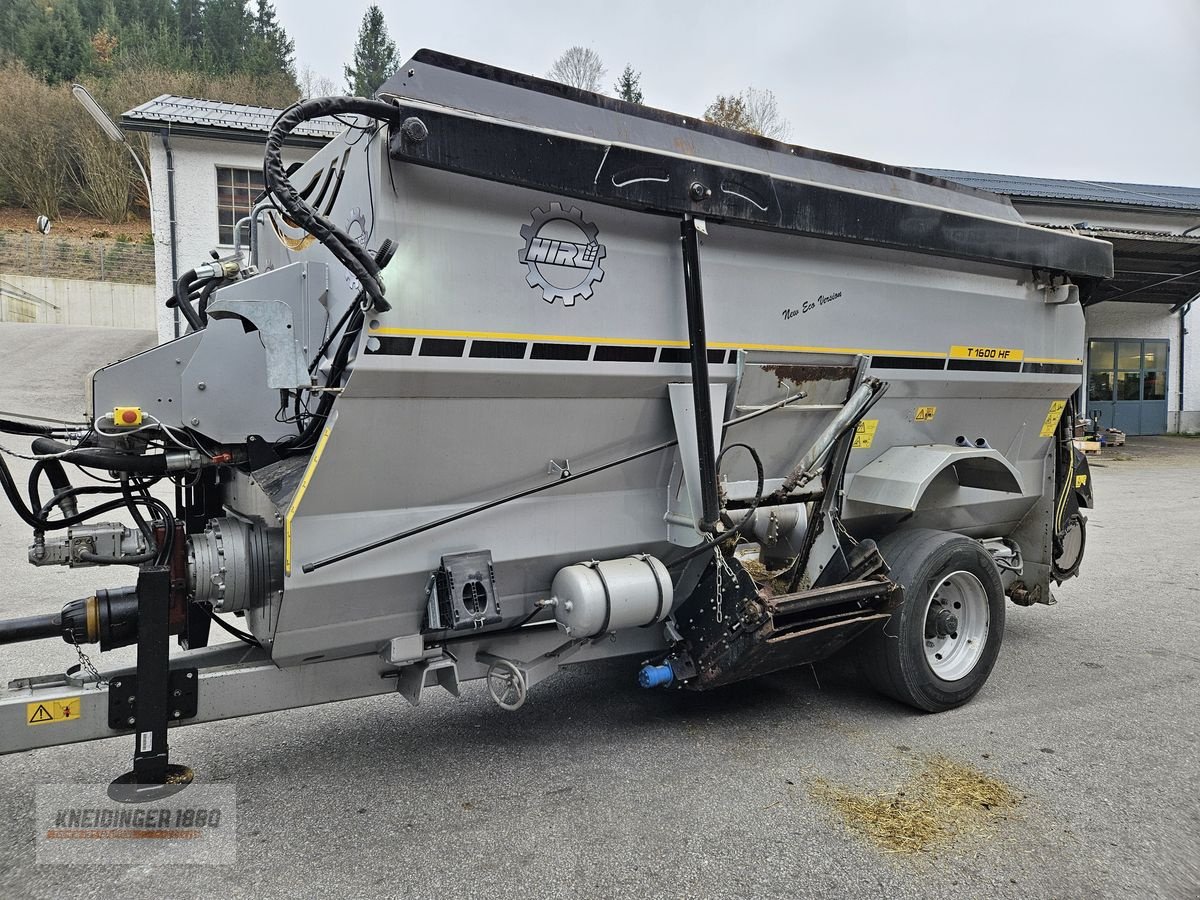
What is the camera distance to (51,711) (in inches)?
112

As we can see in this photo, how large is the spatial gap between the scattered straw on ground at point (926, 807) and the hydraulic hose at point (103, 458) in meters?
2.80

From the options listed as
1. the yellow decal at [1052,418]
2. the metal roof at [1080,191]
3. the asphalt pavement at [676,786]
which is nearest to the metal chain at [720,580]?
the asphalt pavement at [676,786]

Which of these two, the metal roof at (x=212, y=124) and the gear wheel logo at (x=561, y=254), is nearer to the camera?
the gear wheel logo at (x=561, y=254)

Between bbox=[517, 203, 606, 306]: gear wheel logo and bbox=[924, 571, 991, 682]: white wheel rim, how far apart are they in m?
2.43

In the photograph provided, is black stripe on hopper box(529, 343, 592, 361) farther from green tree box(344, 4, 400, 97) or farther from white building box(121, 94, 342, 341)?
green tree box(344, 4, 400, 97)

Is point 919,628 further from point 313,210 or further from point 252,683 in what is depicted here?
point 313,210

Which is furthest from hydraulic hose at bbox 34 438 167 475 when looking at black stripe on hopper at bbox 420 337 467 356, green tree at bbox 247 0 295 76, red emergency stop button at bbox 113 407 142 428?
green tree at bbox 247 0 295 76

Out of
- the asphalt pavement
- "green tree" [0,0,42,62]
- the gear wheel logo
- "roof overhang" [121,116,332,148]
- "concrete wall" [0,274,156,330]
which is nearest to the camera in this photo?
the asphalt pavement

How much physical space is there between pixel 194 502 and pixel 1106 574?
23.1 feet

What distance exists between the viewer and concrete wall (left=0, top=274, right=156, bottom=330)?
→ 27438mm

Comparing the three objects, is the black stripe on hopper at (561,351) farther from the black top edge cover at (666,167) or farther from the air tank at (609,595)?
the air tank at (609,595)

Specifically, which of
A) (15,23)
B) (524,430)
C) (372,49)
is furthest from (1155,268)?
(15,23)

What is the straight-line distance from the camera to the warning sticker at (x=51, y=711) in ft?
9.20

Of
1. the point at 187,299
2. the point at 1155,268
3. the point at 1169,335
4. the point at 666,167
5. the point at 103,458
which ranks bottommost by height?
the point at 103,458
